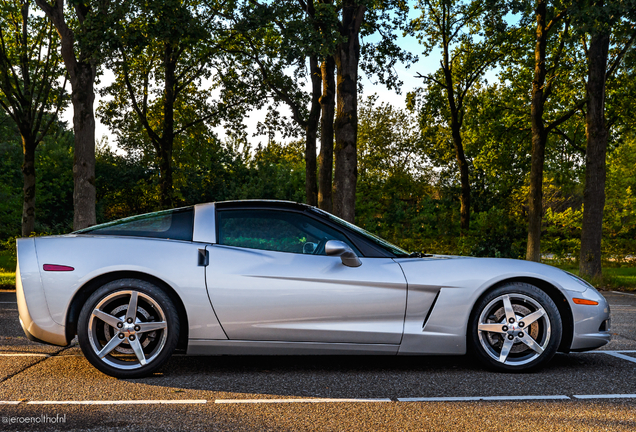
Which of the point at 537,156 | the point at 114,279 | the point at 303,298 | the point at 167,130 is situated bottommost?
the point at 303,298

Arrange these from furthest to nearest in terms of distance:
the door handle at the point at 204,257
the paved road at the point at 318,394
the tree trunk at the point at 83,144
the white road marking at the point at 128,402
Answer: the tree trunk at the point at 83,144 → the door handle at the point at 204,257 → the white road marking at the point at 128,402 → the paved road at the point at 318,394

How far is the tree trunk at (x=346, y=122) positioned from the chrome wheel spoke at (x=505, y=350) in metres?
9.20

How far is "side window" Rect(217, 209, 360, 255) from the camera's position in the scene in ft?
15.6

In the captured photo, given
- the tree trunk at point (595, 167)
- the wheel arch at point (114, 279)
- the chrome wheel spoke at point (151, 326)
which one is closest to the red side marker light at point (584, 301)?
the wheel arch at point (114, 279)

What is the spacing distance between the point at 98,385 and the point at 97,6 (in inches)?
471

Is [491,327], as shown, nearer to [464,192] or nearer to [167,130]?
[167,130]

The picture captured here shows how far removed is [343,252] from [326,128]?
44.8ft

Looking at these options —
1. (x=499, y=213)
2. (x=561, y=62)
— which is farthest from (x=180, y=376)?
(x=561, y=62)

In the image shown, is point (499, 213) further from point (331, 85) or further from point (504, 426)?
point (504, 426)

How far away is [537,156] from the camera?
1883 centimetres

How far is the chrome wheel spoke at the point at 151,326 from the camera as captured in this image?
4469 mm

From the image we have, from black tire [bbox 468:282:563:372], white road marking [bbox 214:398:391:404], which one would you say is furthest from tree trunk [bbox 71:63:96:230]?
black tire [bbox 468:282:563:372]

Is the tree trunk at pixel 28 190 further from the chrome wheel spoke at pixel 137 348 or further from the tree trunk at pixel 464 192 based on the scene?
the chrome wheel spoke at pixel 137 348

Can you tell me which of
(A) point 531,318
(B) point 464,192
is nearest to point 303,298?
(A) point 531,318
